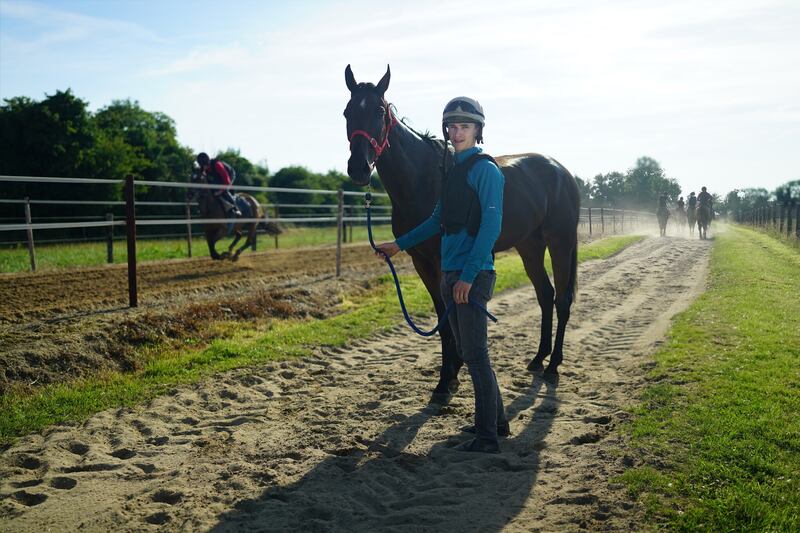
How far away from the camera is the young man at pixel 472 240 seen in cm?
345

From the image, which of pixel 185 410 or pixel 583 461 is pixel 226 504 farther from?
pixel 583 461

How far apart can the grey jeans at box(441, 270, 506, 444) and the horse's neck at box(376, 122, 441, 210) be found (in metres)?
1.32

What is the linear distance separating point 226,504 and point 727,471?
2593mm

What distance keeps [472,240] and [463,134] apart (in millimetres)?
624

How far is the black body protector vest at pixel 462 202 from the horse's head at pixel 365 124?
1.00 metres

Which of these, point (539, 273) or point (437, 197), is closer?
point (437, 197)

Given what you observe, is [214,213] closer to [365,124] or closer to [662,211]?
[365,124]

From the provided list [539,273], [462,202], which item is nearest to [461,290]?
[462,202]

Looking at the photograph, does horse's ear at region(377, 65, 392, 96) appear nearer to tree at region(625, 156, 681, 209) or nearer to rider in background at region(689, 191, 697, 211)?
rider in background at region(689, 191, 697, 211)

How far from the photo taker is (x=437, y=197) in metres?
4.99

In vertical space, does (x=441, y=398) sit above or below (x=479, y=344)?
below

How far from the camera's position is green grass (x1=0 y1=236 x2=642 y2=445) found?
449 cm

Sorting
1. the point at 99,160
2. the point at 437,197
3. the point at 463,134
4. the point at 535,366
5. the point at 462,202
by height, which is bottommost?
the point at 535,366

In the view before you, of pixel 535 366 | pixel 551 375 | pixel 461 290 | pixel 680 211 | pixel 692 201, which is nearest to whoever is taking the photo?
pixel 461 290
